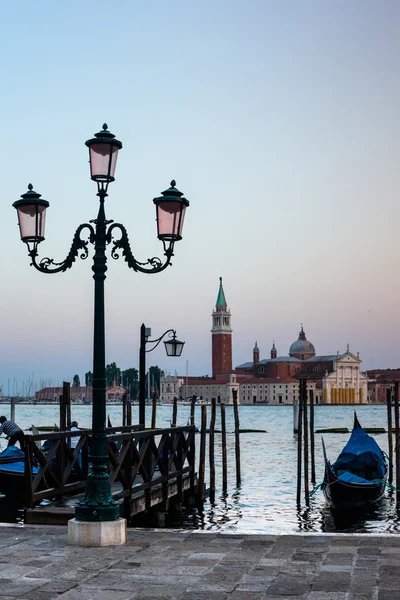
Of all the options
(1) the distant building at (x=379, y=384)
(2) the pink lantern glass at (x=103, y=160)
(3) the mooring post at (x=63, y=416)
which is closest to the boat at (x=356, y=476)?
(3) the mooring post at (x=63, y=416)

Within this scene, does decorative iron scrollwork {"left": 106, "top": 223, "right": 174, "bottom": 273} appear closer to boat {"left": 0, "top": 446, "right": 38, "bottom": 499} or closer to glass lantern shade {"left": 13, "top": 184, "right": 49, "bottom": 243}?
glass lantern shade {"left": 13, "top": 184, "right": 49, "bottom": 243}

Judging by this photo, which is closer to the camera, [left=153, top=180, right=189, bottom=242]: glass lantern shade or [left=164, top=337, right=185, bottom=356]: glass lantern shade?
[left=153, top=180, right=189, bottom=242]: glass lantern shade

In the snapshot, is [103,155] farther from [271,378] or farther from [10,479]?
[271,378]

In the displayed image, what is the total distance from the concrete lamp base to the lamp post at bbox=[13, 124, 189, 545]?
10cm

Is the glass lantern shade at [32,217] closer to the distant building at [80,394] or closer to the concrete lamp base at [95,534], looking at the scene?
the concrete lamp base at [95,534]

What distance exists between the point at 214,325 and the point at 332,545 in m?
136

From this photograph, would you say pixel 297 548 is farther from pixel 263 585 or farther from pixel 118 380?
pixel 118 380

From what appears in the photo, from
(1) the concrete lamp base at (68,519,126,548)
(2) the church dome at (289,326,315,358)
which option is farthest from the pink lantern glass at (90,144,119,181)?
(2) the church dome at (289,326,315,358)

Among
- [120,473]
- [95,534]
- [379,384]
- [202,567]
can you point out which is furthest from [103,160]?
[379,384]

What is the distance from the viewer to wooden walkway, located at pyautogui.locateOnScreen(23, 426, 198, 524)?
916cm

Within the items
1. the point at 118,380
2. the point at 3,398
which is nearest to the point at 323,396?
the point at 118,380

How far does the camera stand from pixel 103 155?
7199 millimetres

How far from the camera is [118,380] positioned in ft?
537

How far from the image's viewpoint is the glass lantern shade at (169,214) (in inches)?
294
